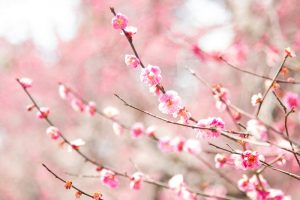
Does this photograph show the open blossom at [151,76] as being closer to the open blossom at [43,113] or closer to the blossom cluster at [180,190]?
the open blossom at [43,113]

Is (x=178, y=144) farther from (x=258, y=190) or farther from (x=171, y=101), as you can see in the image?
(x=171, y=101)

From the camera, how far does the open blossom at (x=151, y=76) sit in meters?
1.94

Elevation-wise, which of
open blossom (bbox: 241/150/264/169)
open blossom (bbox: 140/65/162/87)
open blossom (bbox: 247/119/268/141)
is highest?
open blossom (bbox: 140/65/162/87)

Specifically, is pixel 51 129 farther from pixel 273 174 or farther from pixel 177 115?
pixel 273 174

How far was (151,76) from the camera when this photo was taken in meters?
1.94

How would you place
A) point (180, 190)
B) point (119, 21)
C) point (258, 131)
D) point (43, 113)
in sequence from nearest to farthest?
point (258, 131) → point (119, 21) → point (43, 113) → point (180, 190)

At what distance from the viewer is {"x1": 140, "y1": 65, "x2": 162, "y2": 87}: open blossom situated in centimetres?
194

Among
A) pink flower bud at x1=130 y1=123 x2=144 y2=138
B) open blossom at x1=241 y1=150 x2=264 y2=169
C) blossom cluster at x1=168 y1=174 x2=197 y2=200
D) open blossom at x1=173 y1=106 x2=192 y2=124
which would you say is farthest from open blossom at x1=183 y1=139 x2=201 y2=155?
open blossom at x1=173 y1=106 x2=192 y2=124

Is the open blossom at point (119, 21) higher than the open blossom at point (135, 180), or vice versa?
the open blossom at point (119, 21)

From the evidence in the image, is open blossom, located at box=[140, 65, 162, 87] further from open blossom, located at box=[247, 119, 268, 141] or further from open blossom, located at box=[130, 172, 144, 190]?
open blossom, located at box=[130, 172, 144, 190]

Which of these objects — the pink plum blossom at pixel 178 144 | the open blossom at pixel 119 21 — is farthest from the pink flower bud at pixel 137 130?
the open blossom at pixel 119 21

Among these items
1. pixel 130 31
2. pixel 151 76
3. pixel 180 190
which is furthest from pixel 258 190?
pixel 130 31

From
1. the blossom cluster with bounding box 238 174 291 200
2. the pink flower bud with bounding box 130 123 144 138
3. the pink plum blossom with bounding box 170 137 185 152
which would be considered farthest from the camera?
the pink flower bud with bounding box 130 123 144 138

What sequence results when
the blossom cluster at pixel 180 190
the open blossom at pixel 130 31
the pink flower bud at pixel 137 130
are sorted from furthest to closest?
the pink flower bud at pixel 137 130, the blossom cluster at pixel 180 190, the open blossom at pixel 130 31
